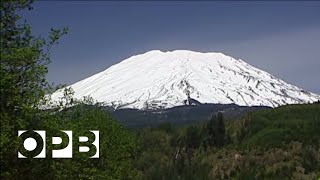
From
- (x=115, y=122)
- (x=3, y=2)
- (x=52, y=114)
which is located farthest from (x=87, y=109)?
(x=3, y=2)

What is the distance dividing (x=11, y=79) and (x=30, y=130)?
98.9 inches

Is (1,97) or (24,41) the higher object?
(24,41)

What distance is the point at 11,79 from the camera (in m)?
21.7

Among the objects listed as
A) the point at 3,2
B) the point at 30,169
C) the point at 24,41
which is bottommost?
the point at 30,169

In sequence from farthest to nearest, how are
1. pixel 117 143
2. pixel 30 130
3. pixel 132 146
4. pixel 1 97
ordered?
pixel 132 146 → pixel 117 143 → pixel 30 130 → pixel 1 97

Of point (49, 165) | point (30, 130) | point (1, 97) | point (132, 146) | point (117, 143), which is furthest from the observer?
point (132, 146)

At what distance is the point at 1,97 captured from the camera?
70.8 ft

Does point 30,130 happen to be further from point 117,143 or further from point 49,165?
point 117,143

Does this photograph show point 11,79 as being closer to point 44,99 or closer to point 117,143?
point 44,99

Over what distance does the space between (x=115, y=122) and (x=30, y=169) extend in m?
33.1

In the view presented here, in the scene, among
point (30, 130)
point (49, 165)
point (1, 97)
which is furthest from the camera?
point (49, 165)

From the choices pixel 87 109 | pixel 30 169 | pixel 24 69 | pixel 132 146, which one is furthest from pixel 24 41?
pixel 132 146

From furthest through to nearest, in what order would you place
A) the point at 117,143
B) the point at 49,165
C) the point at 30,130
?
the point at 117,143 < the point at 49,165 < the point at 30,130

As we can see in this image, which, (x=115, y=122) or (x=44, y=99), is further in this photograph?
(x=115, y=122)
